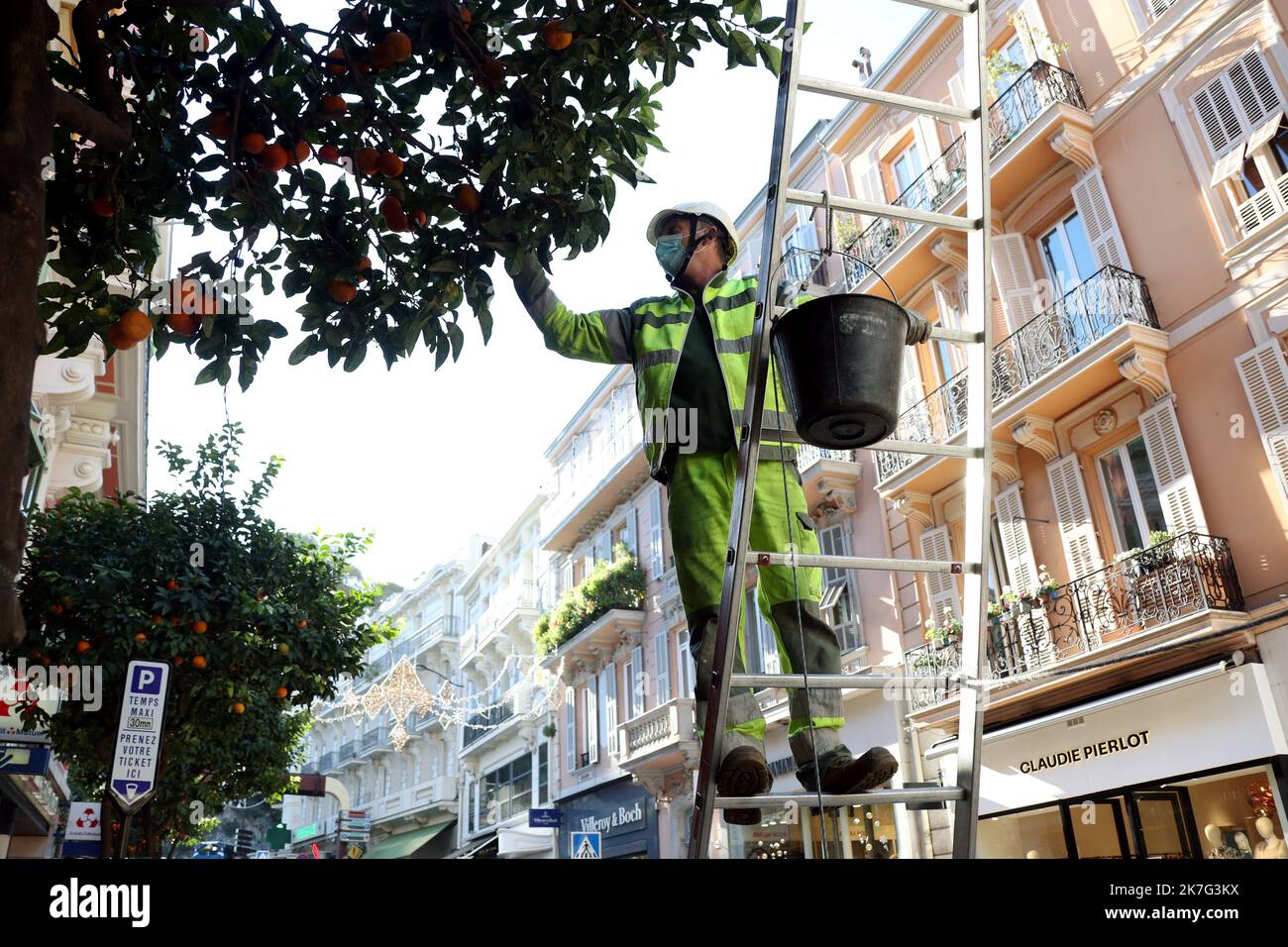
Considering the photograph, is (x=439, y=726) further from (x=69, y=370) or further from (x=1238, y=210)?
(x=1238, y=210)

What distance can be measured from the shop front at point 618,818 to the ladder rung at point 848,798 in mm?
18121

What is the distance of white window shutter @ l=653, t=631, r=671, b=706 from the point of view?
2073cm

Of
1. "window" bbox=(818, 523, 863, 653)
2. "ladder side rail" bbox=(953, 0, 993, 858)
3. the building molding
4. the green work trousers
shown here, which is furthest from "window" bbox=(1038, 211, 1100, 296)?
the green work trousers

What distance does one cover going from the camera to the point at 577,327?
11.2ft

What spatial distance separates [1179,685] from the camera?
10484mm

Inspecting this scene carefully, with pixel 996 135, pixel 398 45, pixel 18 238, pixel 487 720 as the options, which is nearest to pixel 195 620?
pixel 398 45

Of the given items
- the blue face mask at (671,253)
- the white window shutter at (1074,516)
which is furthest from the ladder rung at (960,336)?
the white window shutter at (1074,516)

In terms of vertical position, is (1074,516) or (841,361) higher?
(1074,516)

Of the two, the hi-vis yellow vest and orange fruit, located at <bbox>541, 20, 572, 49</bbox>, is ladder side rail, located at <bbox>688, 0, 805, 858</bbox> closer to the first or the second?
the hi-vis yellow vest

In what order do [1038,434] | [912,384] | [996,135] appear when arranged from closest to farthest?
[1038,434]
[996,135]
[912,384]

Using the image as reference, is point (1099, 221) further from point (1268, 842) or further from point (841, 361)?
point (841, 361)

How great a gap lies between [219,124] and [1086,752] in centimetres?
1110

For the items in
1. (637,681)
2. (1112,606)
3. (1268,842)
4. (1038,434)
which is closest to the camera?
(1268,842)

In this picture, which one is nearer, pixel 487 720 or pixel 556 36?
pixel 556 36
